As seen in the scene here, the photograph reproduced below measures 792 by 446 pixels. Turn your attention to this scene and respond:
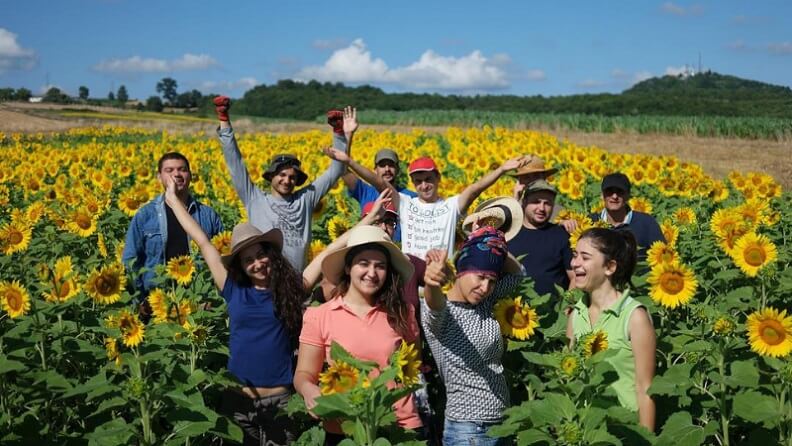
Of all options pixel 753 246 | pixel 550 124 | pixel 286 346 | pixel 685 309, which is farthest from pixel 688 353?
pixel 550 124

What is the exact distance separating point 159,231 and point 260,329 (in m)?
1.75

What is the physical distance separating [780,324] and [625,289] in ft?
2.04

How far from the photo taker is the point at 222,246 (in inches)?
187

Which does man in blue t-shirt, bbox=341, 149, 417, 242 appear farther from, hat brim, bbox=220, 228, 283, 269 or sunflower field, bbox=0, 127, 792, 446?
hat brim, bbox=220, 228, 283, 269

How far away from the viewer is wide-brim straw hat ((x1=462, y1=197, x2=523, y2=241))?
407cm

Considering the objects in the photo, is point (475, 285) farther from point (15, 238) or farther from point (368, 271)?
point (15, 238)

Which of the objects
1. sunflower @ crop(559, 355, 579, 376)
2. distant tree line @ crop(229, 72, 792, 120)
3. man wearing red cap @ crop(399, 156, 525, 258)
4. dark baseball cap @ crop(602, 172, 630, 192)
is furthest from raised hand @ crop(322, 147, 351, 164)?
distant tree line @ crop(229, 72, 792, 120)

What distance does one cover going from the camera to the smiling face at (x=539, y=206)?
4.77m

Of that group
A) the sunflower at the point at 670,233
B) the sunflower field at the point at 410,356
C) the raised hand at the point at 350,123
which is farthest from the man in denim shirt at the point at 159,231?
the sunflower at the point at 670,233

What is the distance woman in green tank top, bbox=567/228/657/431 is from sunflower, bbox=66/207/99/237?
162 inches

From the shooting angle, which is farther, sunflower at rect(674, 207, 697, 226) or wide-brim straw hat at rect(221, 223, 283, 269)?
sunflower at rect(674, 207, 697, 226)

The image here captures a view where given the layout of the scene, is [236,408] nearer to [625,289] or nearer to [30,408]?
[30,408]

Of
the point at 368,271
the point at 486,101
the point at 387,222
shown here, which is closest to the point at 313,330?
the point at 368,271

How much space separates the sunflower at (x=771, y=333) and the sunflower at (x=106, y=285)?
10.1 ft
